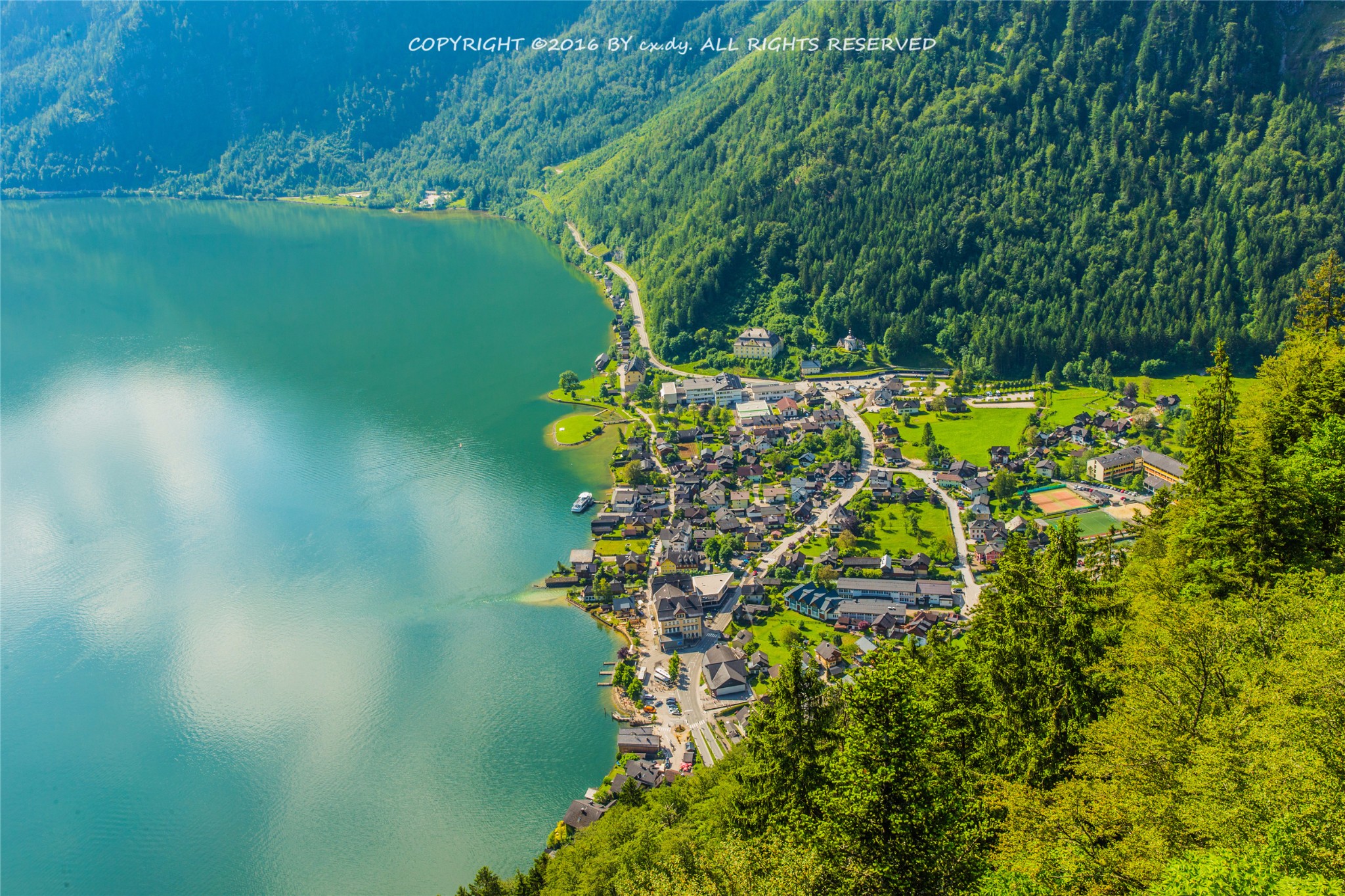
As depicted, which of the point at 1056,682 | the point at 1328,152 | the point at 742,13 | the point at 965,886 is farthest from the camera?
the point at 742,13

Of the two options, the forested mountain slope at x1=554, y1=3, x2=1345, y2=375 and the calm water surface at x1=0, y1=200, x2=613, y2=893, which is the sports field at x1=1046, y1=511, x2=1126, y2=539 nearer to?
the forested mountain slope at x1=554, y1=3, x2=1345, y2=375

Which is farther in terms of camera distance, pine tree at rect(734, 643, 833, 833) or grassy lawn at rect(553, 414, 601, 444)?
grassy lawn at rect(553, 414, 601, 444)

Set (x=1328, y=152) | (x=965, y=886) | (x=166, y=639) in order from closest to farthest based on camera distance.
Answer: (x=965, y=886), (x=166, y=639), (x=1328, y=152)

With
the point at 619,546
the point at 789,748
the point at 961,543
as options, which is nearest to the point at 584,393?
the point at 619,546

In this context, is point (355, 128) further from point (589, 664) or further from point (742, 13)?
point (589, 664)

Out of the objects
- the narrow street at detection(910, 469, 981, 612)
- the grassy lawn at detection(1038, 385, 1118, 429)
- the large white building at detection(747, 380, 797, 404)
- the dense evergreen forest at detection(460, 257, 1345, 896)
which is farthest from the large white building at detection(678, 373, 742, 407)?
the dense evergreen forest at detection(460, 257, 1345, 896)

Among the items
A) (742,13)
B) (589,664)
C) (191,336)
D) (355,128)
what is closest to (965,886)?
(589,664)
